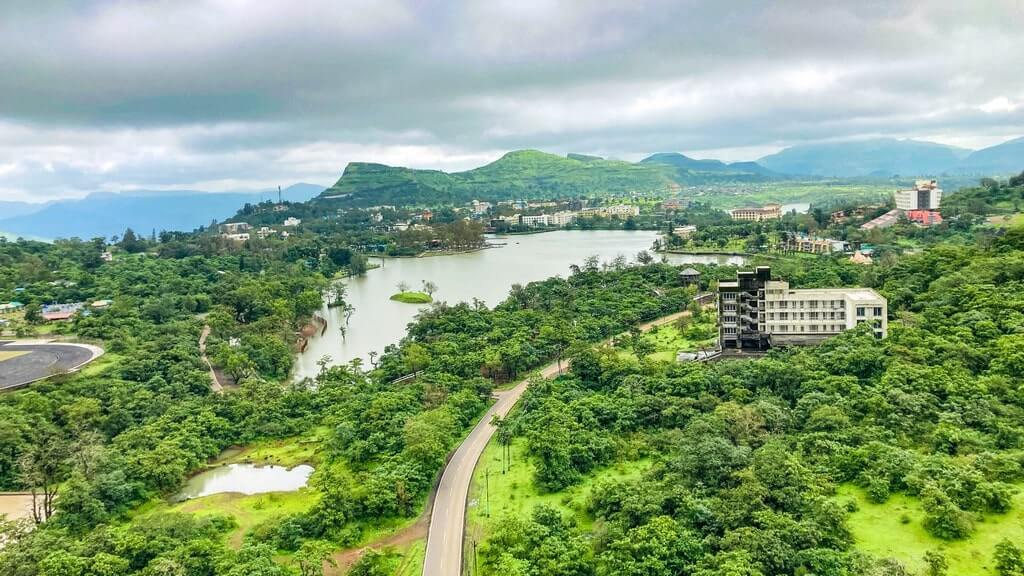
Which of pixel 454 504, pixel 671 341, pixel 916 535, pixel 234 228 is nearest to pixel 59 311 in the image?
pixel 454 504

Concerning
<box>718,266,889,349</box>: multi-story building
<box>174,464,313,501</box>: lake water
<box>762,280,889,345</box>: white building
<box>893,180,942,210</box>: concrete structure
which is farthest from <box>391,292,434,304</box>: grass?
<box>893,180,942,210</box>: concrete structure

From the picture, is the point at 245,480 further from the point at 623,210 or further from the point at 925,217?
the point at 623,210

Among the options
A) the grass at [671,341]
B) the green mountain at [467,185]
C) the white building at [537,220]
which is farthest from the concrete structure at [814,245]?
the green mountain at [467,185]

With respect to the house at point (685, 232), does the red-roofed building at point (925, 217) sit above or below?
above

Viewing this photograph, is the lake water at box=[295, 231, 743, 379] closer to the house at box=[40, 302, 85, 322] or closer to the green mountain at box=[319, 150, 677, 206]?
the house at box=[40, 302, 85, 322]

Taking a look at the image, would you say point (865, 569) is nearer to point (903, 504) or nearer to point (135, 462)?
point (903, 504)

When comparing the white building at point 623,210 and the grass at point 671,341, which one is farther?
the white building at point 623,210

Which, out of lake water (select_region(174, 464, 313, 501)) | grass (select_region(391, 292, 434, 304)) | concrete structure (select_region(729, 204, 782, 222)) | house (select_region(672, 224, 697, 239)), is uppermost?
concrete structure (select_region(729, 204, 782, 222))

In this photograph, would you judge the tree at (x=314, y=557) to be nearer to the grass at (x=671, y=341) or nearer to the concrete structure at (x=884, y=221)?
the grass at (x=671, y=341)
